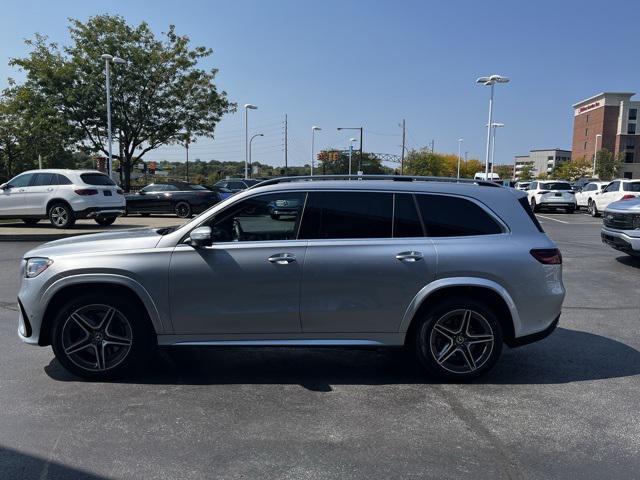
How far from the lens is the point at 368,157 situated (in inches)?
3593

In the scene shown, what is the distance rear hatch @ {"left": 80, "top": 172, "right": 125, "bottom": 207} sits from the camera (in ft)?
51.1

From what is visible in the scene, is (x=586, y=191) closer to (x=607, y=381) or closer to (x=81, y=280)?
(x=607, y=381)

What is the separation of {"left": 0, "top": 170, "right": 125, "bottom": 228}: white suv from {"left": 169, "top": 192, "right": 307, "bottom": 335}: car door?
1229cm

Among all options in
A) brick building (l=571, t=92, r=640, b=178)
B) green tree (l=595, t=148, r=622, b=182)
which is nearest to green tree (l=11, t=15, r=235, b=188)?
green tree (l=595, t=148, r=622, b=182)

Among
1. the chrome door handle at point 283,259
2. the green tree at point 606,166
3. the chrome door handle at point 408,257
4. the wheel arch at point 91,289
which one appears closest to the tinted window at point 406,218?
the chrome door handle at point 408,257

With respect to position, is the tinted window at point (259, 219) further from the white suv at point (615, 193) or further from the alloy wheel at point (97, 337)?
the white suv at point (615, 193)

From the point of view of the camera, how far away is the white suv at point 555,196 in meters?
28.5

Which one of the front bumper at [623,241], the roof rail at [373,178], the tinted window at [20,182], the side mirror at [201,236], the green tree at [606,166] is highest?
the green tree at [606,166]

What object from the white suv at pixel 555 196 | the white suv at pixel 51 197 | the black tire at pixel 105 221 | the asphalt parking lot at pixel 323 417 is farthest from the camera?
the white suv at pixel 555 196

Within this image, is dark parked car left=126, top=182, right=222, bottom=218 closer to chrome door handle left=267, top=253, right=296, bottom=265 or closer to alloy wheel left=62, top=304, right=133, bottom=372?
alloy wheel left=62, top=304, right=133, bottom=372

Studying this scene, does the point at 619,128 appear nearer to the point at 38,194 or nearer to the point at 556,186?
the point at 556,186

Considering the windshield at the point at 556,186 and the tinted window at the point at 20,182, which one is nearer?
the tinted window at the point at 20,182

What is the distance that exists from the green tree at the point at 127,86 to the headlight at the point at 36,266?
92.9 ft

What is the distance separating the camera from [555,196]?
2858 centimetres
